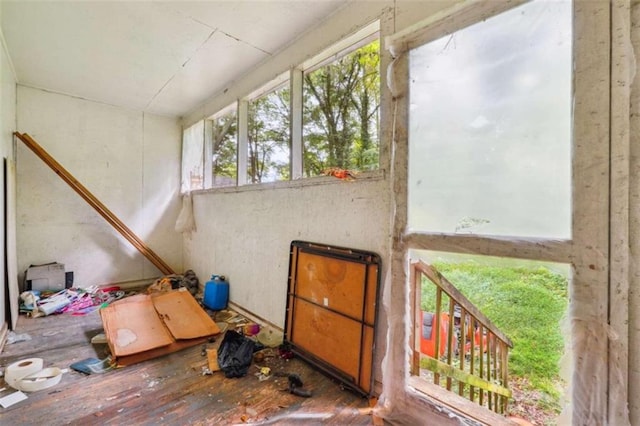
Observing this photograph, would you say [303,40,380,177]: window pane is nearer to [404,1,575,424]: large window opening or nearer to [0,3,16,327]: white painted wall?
[404,1,575,424]: large window opening

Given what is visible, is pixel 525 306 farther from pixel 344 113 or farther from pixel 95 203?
pixel 95 203

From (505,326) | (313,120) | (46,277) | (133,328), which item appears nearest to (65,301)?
(46,277)

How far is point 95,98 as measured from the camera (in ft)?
12.5

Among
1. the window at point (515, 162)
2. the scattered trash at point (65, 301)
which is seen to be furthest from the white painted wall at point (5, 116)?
the window at point (515, 162)

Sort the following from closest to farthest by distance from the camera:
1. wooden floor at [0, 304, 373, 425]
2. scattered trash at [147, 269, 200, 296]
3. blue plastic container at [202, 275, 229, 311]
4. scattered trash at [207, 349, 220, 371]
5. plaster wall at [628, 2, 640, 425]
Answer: plaster wall at [628, 2, 640, 425] < wooden floor at [0, 304, 373, 425] < scattered trash at [207, 349, 220, 371] < blue plastic container at [202, 275, 229, 311] < scattered trash at [147, 269, 200, 296]

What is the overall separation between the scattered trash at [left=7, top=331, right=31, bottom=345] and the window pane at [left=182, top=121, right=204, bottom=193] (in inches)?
92.1

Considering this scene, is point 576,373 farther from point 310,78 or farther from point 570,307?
point 310,78

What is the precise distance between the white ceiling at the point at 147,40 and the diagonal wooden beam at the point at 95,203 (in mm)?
762

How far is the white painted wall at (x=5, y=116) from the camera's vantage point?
246 centimetres

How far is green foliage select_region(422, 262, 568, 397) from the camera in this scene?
123 centimetres

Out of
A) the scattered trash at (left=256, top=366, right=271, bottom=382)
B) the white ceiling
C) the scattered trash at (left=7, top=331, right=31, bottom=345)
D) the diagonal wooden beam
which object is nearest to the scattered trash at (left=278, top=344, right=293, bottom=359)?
the scattered trash at (left=256, top=366, right=271, bottom=382)

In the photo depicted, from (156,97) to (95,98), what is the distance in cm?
87

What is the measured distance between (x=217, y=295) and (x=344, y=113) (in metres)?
2.47

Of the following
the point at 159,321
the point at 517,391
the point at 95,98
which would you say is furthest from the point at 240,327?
the point at 95,98
